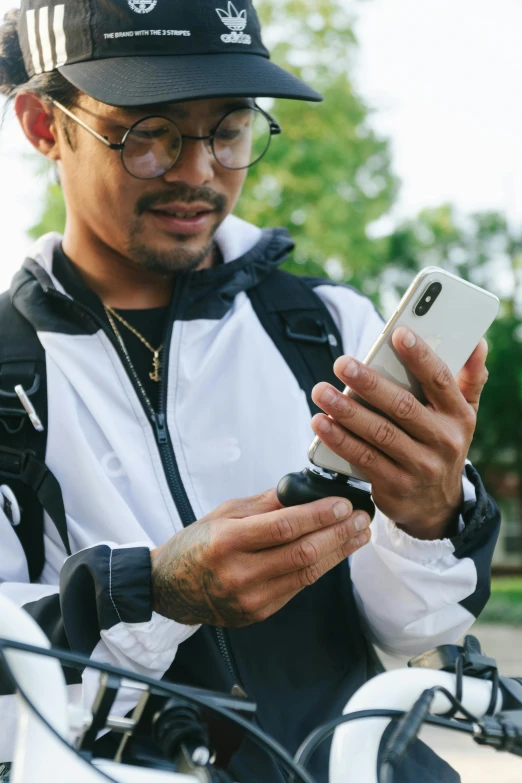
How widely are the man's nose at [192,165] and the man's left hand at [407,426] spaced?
86 centimetres

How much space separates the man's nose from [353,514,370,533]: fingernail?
1003 mm

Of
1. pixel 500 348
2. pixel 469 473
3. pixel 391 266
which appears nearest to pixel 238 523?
pixel 469 473

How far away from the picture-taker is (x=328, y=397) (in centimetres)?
169

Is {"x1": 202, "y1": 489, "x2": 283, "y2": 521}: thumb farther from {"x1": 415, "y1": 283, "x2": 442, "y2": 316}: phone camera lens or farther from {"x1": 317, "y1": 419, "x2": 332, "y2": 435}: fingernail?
{"x1": 415, "y1": 283, "x2": 442, "y2": 316}: phone camera lens

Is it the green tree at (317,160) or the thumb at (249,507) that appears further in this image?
the green tree at (317,160)

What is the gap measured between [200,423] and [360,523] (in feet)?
2.25

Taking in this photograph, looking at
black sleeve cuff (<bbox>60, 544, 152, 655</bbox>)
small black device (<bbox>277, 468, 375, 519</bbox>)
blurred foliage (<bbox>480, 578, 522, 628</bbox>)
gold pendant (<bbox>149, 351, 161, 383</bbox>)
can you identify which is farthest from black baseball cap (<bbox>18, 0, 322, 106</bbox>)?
blurred foliage (<bbox>480, 578, 522, 628</bbox>)

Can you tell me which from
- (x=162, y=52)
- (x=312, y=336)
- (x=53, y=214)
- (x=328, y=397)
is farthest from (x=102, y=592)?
(x=53, y=214)

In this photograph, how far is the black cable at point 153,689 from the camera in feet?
3.46

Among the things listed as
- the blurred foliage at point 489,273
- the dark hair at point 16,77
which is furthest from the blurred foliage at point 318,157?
the blurred foliage at point 489,273

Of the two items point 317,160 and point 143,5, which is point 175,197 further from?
point 317,160

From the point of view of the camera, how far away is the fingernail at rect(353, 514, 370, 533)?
5.85 feet

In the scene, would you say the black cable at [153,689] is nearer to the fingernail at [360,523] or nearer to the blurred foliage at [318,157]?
the fingernail at [360,523]

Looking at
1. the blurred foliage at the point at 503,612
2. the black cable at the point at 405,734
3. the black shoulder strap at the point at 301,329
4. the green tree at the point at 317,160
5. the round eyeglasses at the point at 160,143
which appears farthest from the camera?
the blurred foliage at the point at 503,612
